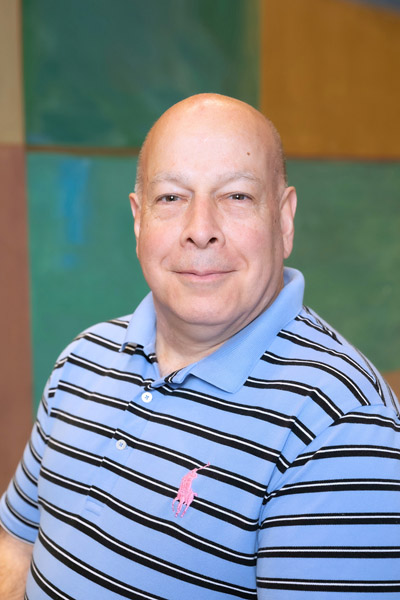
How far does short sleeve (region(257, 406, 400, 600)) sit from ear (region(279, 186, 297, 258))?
15.6 inches

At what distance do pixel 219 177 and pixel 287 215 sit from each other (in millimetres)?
189

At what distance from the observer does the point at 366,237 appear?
126 inches

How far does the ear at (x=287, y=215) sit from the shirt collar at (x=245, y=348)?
8cm

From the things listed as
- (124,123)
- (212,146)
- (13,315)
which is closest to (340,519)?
(212,146)

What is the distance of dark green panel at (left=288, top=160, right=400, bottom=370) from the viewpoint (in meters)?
2.96

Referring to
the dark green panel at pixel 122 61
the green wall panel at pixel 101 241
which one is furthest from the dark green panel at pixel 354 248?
the dark green panel at pixel 122 61

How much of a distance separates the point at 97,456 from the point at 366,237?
2.28 m

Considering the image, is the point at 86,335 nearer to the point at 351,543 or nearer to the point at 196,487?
the point at 196,487

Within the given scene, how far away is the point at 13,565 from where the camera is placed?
1.39 metres

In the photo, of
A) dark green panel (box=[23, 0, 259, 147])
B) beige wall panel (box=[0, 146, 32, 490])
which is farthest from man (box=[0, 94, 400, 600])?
dark green panel (box=[23, 0, 259, 147])

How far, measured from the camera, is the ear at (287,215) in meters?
1.26

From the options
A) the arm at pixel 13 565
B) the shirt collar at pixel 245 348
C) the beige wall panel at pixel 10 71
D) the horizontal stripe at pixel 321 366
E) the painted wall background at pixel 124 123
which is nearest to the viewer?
the horizontal stripe at pixel 321 366

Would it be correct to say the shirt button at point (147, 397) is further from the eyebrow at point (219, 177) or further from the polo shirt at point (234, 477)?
the eyebrow at point (219, 177)

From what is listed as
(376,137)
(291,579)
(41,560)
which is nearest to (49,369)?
(41,560)
